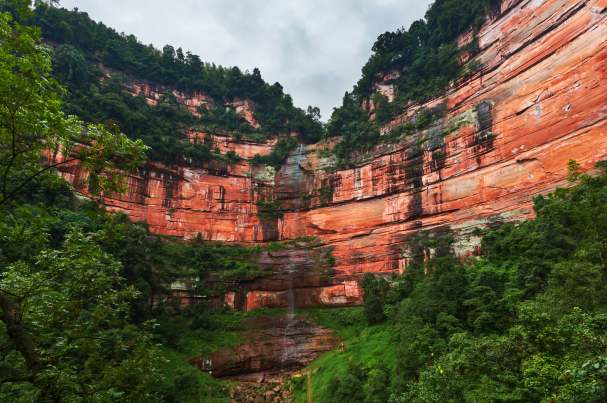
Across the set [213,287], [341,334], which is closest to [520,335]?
[341,334]

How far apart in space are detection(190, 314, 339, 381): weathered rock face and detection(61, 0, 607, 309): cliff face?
2.98 meters

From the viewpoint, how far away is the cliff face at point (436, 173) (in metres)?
19.6

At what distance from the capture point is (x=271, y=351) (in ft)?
75.7

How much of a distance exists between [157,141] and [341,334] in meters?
24.0

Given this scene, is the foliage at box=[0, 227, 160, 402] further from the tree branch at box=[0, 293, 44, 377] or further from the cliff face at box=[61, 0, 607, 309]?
the cliff face at box=[61, 0, 607, 309]

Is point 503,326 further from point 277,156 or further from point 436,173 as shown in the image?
point 277,156

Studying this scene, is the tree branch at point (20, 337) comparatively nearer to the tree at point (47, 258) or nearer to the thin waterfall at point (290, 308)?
the tree at point (47, 258)

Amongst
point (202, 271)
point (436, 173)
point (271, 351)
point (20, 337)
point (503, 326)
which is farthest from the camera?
point (202, 271)

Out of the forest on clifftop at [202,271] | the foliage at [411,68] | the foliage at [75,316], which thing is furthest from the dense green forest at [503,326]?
the foliage at [411,68]

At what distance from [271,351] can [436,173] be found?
62.4ft

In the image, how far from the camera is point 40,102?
3.62 meters

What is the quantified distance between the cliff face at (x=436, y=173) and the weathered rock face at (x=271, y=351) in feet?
9.79

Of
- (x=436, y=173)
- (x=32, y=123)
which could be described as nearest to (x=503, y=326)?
(x=32, y=123)

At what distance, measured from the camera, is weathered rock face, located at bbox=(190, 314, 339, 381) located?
21312mm
